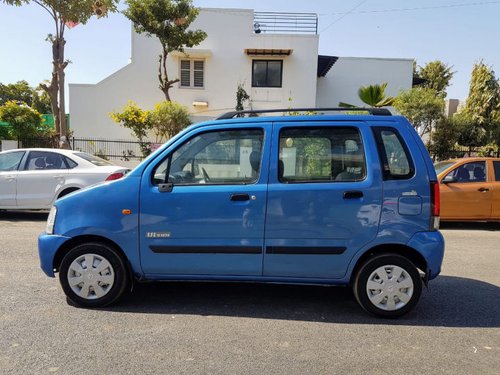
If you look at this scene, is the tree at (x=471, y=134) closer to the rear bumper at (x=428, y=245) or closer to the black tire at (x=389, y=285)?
the rear bumper at (x=428, y=245)

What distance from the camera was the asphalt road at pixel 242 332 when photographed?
3.29 meters

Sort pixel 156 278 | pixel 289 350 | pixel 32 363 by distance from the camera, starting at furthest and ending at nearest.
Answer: pixel 156 278 → pixel 289 350 → pixel 32 363

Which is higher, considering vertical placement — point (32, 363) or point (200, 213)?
point (200, 213)

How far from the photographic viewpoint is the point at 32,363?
324cm

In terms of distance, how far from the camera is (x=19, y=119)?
16.5 metres

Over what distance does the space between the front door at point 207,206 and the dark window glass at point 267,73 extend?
17927 mm

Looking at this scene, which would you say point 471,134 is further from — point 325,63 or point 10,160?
point 10,160

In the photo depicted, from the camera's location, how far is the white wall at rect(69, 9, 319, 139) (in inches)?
824

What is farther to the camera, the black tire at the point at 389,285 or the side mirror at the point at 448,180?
Answer: the side mirror at the point at 448,180

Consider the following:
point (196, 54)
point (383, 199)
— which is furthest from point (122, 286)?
point (196, 54)

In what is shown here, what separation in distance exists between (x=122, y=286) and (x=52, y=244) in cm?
82

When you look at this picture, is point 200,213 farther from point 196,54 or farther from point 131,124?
point 196,54

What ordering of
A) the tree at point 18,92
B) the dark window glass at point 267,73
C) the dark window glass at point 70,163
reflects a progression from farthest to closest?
the tree at point 18,92 < the dark window glass at point 267,73 < the dark window glass at point 70,163

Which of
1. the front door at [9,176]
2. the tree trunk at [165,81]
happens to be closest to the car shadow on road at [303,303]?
the front door at [9,176]
